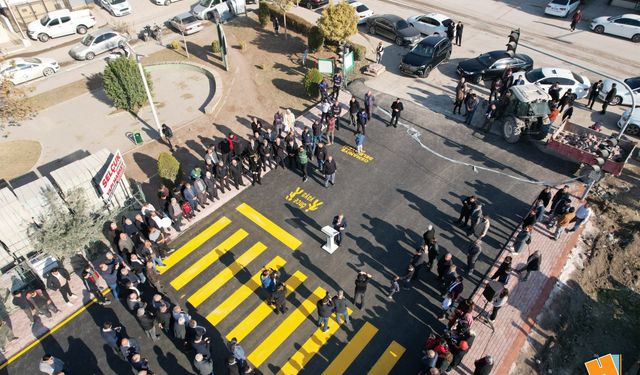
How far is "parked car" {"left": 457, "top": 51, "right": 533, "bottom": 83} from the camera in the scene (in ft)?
84.5

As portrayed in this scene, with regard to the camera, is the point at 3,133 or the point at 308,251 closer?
the point at 308,251

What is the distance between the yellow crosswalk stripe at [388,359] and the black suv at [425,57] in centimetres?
1859

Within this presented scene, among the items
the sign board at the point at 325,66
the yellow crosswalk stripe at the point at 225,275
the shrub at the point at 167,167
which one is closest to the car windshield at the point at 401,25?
the sign board at the point at 325,66

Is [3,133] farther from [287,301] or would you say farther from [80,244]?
[287,301]

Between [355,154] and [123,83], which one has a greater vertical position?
[123,83]

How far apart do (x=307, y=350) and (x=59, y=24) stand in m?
34.0

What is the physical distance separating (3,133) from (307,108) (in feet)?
57.2

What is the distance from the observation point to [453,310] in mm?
14086

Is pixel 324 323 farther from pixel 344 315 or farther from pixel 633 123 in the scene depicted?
pixel 633 123

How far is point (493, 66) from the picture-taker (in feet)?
84.3

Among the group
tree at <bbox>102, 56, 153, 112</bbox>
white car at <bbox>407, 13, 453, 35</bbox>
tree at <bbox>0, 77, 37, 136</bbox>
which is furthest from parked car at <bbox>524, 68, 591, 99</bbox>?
tree at <bbox>0, 77, 37, 136</bbox>

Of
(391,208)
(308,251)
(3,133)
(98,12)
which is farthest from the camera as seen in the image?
(98,12)

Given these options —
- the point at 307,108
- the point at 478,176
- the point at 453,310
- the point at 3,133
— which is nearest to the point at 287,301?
the point at 453,310

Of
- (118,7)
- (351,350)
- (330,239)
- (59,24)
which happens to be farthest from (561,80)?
(59,24)
